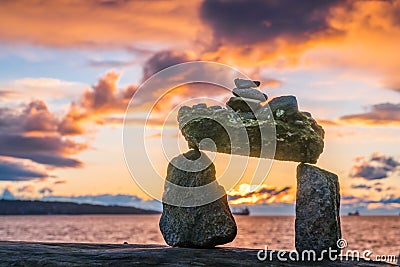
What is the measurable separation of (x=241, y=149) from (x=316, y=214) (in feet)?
10.4

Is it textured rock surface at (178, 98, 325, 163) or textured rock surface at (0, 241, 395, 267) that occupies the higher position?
textured rock surface at (178, 98, 325, 163)

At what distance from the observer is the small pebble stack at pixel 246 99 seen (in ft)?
62.8

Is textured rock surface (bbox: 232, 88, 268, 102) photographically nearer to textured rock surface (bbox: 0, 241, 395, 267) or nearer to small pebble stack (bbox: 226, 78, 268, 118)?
small pebble stack (bbox: 226, 78, 268, 118)

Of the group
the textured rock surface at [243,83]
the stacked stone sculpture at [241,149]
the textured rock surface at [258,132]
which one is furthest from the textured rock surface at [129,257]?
the textured rock surface at [243,83]

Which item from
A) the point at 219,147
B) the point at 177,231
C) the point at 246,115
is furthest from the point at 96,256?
the point at 246,115

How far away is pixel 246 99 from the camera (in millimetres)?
19234

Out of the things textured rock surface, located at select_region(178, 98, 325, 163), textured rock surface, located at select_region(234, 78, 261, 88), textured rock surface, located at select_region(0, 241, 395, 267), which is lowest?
textured rock surface, located at select_region(0, 241, 395, 267)

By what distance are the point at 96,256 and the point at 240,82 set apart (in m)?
7.69

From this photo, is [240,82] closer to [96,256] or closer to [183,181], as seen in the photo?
[183,181]

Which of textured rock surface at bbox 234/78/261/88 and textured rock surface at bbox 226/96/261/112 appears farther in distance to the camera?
textured rock surface at bbox 234/78/261/88

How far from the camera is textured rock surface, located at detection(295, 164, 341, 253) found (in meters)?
17.6

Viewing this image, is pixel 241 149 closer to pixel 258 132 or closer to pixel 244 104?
pixel 258 132

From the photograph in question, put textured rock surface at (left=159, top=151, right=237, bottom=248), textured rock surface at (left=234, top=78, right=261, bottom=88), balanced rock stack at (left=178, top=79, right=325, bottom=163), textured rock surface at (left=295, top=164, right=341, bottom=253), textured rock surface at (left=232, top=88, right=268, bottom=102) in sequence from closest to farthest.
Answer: textured rock surface at (left=295, top=164, right=341, bottom=253) → textured rock surface at (left=159, top=151, right=237, bottom=248) → balanced rock stack at (left=178, top=79, right=325, bottom=163) → textured rock surface at (left=232, top=88, right=268, bottom=102) → textured rock surface at (left=234, top=78, right=261, bottom=88)

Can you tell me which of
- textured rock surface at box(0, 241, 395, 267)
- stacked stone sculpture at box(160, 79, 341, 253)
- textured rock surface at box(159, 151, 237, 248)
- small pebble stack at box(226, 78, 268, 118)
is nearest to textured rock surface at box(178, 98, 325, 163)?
stacked stone sculpture at box(160, 79, 341, 253)
